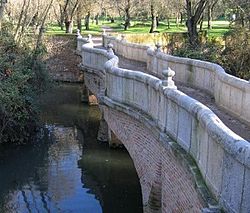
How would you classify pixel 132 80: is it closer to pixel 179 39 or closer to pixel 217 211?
pixel 217 211

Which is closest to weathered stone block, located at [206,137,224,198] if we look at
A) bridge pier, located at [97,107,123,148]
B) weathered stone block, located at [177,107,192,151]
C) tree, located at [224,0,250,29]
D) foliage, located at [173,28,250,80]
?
weathered stone block, located at [177,107,192,151]

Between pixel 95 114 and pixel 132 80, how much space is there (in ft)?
48.1

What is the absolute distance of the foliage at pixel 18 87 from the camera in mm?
19625

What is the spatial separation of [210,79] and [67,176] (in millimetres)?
6885

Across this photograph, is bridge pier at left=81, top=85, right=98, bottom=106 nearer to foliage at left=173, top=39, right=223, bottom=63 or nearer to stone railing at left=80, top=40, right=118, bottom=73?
stone railing at left=80, top=40, right=118, bottom=73

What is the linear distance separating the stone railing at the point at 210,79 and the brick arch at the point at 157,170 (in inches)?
75.3

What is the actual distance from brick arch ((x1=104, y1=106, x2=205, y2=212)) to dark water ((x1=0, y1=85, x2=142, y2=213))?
241 cm

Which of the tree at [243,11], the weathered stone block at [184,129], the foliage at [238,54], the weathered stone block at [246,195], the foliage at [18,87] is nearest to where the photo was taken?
the weathered stone block at [246,195]

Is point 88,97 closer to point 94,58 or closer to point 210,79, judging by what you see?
point 94,58

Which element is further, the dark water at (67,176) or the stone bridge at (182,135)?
the dark water at (67,176)

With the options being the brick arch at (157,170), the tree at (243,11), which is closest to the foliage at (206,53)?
the tree at (243,11)

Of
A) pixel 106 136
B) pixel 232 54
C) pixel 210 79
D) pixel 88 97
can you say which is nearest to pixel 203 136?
pixel 210 79

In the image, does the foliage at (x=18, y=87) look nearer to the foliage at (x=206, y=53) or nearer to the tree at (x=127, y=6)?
the foliage at (x=206, y=53)

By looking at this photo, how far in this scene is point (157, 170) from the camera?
35.2ft
